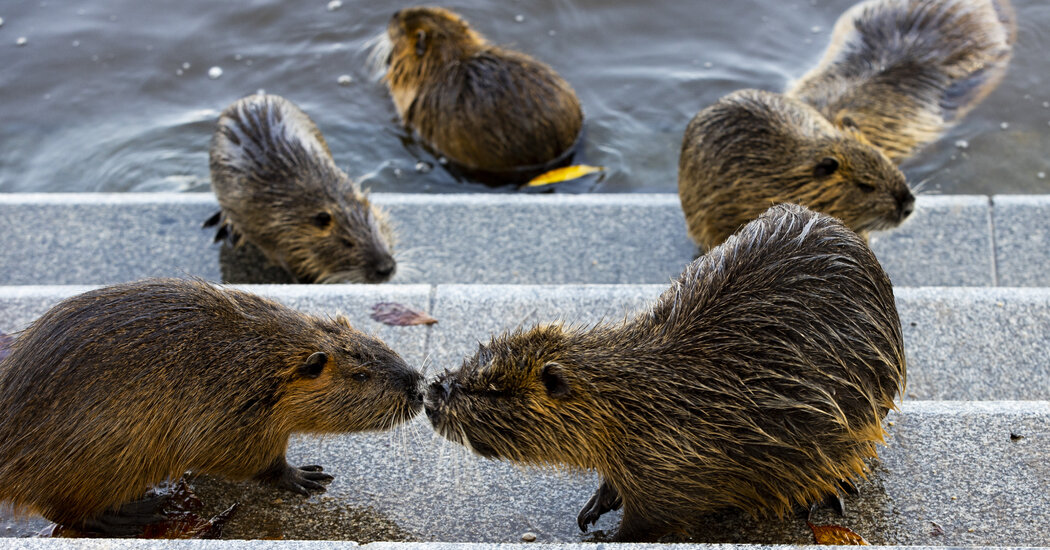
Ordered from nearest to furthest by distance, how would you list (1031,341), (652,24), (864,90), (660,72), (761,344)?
(761,344)
(1031,341)
(864,90)
(660,72)
(652,24)

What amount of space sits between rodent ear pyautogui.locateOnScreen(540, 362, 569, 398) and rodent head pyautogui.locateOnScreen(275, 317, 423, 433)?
0.49m

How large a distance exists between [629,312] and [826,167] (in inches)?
55.6

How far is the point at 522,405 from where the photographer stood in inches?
96.6

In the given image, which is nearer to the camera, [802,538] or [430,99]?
[802,538]

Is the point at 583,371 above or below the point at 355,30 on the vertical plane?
above

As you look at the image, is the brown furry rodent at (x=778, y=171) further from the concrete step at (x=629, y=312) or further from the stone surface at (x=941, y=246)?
the concrete step at (x=629, y=312)

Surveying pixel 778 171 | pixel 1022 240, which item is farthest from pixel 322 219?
pixel 1022 240

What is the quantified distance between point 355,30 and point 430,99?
1566 millimetres

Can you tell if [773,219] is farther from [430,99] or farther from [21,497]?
[430,99]

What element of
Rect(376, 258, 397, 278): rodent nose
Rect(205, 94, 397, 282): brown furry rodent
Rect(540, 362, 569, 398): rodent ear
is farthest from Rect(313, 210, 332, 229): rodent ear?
Rect(540, 362, 569, 398): rodent ear

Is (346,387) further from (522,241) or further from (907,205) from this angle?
(907,205)

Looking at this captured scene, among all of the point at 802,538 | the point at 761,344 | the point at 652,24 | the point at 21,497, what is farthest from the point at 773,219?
the point at 652,24

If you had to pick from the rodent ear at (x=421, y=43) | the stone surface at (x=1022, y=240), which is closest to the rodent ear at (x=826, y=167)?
the stone surface at (x=1022, y=240)

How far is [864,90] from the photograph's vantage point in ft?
18.4
